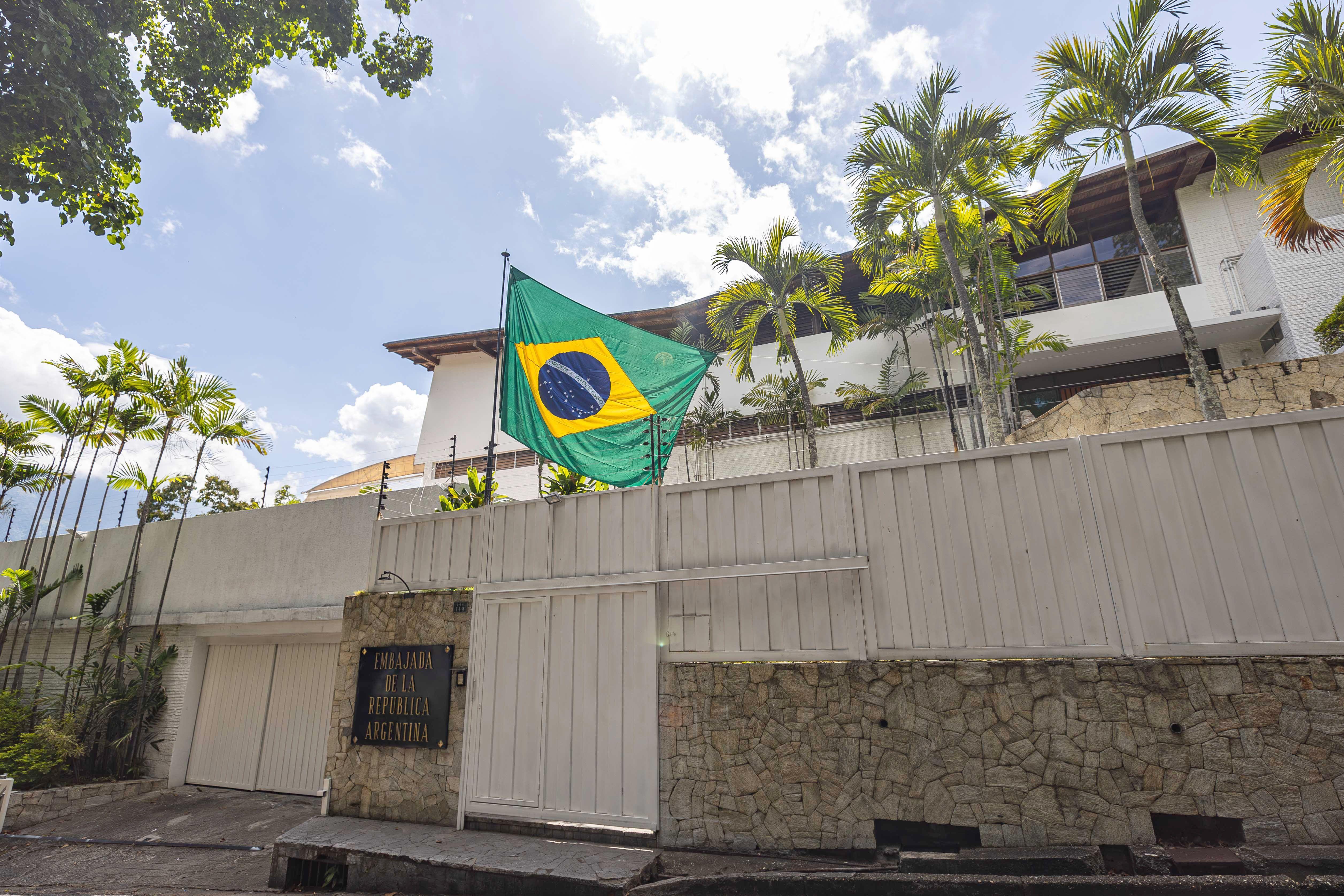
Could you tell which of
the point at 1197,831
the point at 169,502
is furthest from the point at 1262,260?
the point at 169,502

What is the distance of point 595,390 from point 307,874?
5454 millimetres

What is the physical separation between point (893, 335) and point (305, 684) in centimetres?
1491

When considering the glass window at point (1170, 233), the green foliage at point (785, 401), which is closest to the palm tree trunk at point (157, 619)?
the green foliage at point (785, 401)

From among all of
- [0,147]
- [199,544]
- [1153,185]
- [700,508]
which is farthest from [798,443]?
[0,147]

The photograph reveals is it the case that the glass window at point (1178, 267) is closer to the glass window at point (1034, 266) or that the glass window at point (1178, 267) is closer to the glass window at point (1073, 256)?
the glass window at point (1073, 256)

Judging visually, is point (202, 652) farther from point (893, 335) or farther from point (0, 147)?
point (893, 335)

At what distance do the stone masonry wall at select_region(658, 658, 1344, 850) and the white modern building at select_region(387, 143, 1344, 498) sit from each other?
11.2 meters

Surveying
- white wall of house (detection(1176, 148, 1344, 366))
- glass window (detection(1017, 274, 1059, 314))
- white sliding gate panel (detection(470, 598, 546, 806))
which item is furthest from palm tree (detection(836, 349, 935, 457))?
white sliding gate panel (detection(470, 598, 546, 806))

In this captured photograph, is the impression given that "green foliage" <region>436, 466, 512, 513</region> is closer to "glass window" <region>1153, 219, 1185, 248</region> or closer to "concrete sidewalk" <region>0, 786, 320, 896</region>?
"concrete sidewalk" <region>0, 786, 320, 896</region>

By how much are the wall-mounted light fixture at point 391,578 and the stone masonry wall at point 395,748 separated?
4.3 inches

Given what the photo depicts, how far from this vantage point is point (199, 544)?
12.1 meters

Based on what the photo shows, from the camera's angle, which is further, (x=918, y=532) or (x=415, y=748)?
(x=415, y=748)

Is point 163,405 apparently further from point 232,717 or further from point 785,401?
point 785,401

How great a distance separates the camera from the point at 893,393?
16.0 meters
